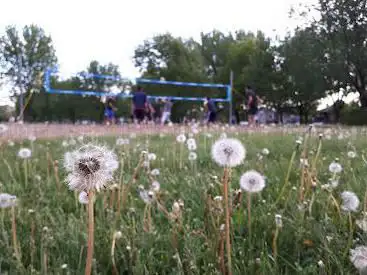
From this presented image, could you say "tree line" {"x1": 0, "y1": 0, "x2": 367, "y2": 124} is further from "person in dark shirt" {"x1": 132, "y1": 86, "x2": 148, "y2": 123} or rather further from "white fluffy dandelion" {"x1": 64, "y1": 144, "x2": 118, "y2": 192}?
"white fluffy dandelion" {"x1": 64, "y1": 144, "x2": 118, "y2": 192}

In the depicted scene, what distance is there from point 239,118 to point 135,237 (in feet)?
213

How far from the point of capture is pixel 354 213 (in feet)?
8.87

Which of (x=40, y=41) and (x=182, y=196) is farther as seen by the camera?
(x=40, y=41)

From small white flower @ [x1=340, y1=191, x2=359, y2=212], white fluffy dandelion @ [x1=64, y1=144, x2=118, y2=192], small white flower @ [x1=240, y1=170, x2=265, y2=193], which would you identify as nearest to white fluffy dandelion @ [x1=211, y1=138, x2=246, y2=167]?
small white flower @ [x1=240, y1=170, x2=265, y2=193]

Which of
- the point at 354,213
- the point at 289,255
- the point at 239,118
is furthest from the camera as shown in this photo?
the point at 239,118

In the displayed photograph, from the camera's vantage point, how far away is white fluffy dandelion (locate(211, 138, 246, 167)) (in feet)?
5.96

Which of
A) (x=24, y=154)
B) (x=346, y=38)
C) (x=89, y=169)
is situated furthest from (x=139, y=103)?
(x=346, y=38)

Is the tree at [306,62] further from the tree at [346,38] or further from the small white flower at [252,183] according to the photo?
the small white flower at [252,183]

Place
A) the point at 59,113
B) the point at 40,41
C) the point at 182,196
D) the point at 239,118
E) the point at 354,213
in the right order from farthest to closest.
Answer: the point at 59,113 → the point at 239,118 → the point at 40,41 → the point at 182,196 → the point at 354,213

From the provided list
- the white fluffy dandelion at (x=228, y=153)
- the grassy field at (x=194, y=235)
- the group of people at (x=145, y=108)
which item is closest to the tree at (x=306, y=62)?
the group of people at (x=145, y=108)

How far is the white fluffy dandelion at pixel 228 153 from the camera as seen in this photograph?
5.96ft

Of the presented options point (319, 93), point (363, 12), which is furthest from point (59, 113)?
point (363, 12)

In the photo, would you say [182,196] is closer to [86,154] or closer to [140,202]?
[140,202]

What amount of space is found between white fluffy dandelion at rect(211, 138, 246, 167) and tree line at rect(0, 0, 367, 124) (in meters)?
22.5
